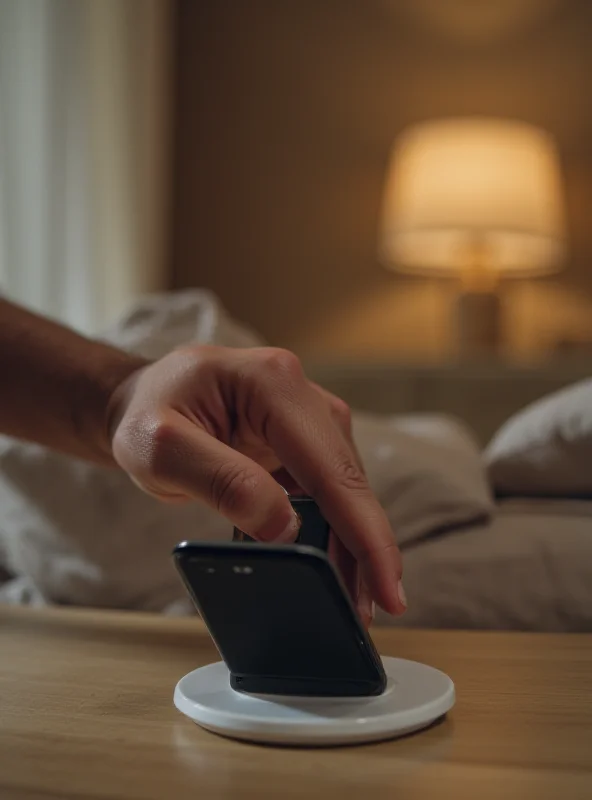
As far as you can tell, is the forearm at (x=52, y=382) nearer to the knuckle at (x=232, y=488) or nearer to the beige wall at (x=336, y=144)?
the knuckle at (x=232, y=488)

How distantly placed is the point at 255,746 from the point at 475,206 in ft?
7.33

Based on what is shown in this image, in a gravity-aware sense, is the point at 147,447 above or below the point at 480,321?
above

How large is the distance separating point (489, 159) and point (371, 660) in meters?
2.24

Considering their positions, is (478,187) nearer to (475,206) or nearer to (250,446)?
(475,206)

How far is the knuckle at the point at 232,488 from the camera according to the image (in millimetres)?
490

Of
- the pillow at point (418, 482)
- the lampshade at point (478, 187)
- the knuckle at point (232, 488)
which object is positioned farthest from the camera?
the lampshade at point (478, 187)

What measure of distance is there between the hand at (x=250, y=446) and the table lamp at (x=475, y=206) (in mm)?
1975

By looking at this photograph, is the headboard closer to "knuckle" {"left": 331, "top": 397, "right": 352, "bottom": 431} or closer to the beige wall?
the beige wall

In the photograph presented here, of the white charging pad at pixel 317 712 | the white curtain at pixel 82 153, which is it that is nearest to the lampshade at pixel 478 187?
the white curtain at pixel 82 153

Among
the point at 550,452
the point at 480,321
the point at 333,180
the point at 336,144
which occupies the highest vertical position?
the point at 336,144

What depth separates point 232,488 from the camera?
50 centimetres

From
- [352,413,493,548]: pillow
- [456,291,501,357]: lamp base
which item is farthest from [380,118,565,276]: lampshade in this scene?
[352,413,493,548]: pillow

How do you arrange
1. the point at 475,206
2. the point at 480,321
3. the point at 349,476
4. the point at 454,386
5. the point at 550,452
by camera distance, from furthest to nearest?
the point at 480,321, the point at 475,206, the point at 454,386, the point at 550,452, the point at 349,476

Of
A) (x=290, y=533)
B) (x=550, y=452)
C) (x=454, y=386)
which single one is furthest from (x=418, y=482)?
(x=454, y=386)
